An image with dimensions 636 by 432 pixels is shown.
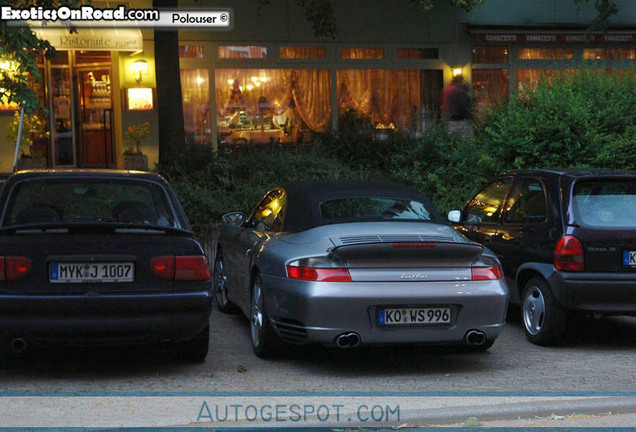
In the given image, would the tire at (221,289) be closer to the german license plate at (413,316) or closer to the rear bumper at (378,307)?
the rear bumper at (378,307)

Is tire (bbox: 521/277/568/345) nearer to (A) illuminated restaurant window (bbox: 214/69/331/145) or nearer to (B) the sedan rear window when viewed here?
(B) the sedan rear window

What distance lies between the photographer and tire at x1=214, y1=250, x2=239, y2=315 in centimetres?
1034

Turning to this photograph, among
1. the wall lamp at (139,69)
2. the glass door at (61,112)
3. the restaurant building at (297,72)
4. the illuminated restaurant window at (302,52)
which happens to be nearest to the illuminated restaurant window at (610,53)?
the restaurant building at (297,72)

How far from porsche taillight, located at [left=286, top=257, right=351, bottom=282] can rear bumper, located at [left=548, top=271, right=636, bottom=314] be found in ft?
7.19

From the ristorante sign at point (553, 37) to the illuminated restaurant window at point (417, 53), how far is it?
1.12 meters

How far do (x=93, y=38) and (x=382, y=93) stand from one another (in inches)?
326

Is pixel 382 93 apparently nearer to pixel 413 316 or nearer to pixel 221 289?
pixel 221 289

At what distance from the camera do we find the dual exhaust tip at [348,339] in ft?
23.9

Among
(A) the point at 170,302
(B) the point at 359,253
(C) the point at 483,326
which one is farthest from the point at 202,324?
(C) the point at 483,326

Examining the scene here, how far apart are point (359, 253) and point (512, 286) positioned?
8.67 ft

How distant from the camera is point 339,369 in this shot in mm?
7762

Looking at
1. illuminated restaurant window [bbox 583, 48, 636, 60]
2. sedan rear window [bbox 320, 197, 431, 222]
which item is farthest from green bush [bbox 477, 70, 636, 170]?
illuminated restaurant window [bbox 583, 48, 636, 60]

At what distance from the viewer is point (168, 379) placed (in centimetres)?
729

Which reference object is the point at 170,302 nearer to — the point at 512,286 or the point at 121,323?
the point at 121,323
